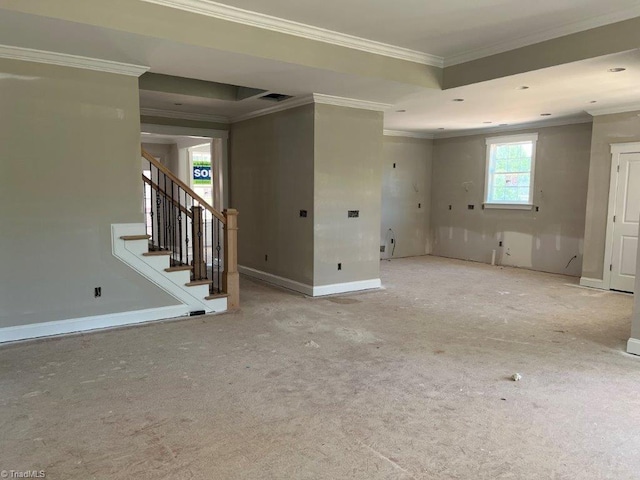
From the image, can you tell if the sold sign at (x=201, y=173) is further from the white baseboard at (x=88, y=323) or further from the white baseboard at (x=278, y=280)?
the white baseboard at (x=88, y=323)

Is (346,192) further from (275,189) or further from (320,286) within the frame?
(320,286)

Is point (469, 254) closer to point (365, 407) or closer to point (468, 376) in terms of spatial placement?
point (468, 376)

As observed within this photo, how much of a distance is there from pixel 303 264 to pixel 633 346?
12.2ft

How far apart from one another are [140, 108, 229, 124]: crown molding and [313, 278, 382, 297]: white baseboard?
347 centimetres

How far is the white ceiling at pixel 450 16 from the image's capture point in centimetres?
361

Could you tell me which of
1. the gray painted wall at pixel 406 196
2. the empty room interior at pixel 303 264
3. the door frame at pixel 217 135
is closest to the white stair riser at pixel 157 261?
the empty room interior at pixel 303 264

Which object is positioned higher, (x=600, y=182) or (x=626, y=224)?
(x=600, y=182)

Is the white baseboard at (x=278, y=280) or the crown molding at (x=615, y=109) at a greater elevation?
the crown molding at (x=615, y=109)

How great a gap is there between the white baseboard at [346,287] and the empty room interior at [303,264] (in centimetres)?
3

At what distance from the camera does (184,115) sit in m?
7.34

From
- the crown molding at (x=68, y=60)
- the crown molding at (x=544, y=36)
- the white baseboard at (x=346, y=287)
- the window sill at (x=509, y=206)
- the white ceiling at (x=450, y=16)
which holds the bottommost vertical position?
the white baseboard at (x=346, y=287)

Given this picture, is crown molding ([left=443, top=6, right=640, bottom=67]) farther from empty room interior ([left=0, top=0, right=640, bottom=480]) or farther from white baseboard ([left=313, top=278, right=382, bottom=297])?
white baseboard ([left=313, top=278, right=382, bottom=297])

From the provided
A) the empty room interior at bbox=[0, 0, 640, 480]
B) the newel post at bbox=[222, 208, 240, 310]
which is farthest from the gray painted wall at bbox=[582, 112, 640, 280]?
the newel post at bbox=[222, 208, 240, 310]

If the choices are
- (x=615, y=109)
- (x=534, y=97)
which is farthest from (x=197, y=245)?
(x=615, y=109)
